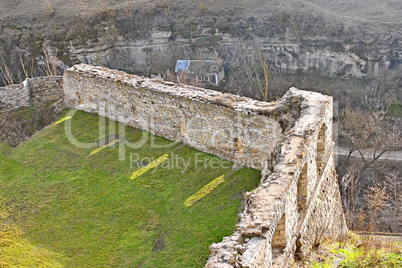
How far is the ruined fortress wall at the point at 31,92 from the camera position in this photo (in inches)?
562

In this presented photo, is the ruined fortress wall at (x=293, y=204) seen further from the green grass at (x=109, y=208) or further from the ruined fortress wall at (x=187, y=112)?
the green grass at (x=109, y=208)

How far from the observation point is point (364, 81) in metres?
32.2

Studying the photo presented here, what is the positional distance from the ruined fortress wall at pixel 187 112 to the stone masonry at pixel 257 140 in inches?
0.9

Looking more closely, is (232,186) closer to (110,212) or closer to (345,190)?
(110,212)

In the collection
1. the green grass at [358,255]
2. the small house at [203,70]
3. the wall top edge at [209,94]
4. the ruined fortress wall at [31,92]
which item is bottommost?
the small house at [203,70]

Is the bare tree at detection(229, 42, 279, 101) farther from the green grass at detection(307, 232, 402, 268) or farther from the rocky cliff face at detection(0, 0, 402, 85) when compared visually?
the green grass at detection(307, 232, 402, 268)

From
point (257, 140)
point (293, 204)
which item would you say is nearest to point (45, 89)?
point (257, 140)

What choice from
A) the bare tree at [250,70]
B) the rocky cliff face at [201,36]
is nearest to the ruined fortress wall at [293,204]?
the bare tree at [250,70]

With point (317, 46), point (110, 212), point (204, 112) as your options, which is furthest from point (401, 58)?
point (110, 212)

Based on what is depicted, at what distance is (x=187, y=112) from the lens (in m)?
10.5

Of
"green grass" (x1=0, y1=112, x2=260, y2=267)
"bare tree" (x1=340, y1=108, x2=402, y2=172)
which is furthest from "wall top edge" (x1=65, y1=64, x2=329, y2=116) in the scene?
"bare tree" (x1=340, y1=108, x2=402, y2=172)

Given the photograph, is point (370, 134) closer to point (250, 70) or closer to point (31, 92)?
point (250, 70)

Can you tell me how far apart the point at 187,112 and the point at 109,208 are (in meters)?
3.07

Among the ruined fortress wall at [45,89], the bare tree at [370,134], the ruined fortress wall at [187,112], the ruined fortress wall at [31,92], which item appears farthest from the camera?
the bare tree at [370,134]
